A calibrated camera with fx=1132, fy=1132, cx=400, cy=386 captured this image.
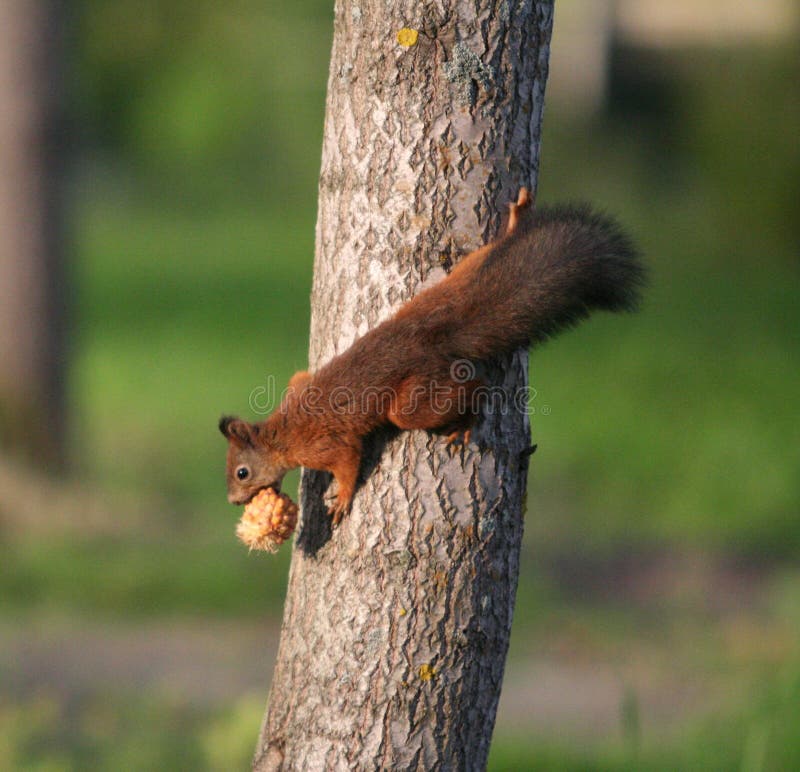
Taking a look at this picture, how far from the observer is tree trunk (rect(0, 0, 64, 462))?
7402 millimetres

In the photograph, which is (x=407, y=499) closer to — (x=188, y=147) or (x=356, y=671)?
(x=356, y=671)

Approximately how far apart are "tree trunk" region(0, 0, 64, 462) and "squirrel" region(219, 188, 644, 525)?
5200mm

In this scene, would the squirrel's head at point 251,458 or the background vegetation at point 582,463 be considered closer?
the squirrel's head at point 251,458

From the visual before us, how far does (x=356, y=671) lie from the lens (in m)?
2.69

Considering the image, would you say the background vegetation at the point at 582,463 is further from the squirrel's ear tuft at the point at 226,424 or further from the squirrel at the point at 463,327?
the squirrel's ear tuft at the point at 226,424

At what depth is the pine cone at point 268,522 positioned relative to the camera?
2707 millimetres

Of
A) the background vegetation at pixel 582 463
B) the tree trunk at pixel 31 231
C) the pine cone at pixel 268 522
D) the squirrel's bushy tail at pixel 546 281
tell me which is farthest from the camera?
the tree trunk at pixel 31 231

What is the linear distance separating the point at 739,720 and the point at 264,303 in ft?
33.1

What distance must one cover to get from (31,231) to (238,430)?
5.16 metres

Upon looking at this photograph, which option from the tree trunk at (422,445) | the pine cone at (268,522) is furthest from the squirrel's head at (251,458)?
the tree trunk at (422,445)

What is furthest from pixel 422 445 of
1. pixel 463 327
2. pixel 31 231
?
pixel 31 231

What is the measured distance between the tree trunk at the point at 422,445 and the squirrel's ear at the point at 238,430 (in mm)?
358

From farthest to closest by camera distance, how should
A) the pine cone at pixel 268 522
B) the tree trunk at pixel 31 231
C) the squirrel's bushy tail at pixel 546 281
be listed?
the tree trunk at pixel 31 231 → the pine cone at pixel 268 522 → the squirrel's bushy tail at pixel 546 281

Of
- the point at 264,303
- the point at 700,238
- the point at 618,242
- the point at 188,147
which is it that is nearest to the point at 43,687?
the point at 618,242
